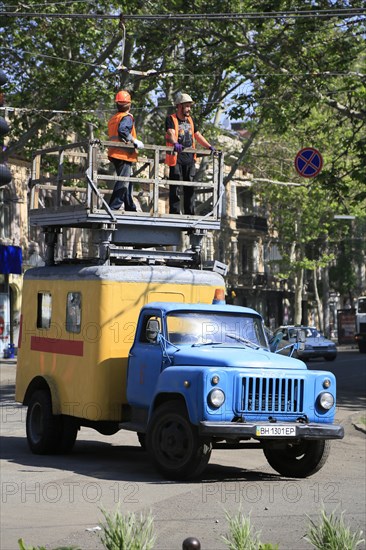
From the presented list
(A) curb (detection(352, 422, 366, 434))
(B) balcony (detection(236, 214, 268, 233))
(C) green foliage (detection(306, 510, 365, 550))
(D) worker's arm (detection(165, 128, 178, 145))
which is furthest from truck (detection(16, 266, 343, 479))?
(B) balcony (detection(236, 214, 268, 233))

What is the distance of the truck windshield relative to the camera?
14.9 metres

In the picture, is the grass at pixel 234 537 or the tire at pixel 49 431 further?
the tire at pixel 49 431

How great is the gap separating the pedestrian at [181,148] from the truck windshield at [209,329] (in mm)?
2566

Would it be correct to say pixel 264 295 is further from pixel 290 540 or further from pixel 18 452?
pixel 290 540

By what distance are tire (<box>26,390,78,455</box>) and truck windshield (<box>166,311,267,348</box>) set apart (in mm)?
2310

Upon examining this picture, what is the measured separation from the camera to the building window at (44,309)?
16.8 metres

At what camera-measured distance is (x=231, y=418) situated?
44.8 ft

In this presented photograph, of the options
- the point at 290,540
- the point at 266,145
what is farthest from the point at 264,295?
the point at 290,540

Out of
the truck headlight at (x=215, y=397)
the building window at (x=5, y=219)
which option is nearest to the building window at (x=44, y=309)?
the truck headlight at (x=215, y=397)

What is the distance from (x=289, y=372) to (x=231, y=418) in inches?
35.9

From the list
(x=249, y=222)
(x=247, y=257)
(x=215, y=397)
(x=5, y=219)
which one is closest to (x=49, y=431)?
(x=215, y=397)

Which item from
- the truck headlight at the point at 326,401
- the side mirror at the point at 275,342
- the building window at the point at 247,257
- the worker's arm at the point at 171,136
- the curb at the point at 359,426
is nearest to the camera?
the truck headlight at the point at 326,401

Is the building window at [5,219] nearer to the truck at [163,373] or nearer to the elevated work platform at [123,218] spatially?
the elevated work platform at [123,218]

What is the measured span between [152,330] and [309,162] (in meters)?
14.0
